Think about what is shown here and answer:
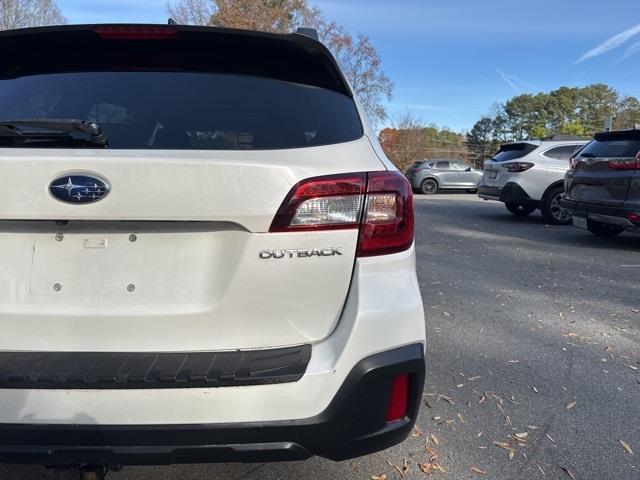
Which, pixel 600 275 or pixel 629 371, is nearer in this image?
pixel 629 371

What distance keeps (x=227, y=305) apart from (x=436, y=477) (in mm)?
1369

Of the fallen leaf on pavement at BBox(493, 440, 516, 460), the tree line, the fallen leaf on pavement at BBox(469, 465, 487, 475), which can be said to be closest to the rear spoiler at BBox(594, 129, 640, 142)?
the fallen leaf on pavement at BBox(493, 440, 516, 460)

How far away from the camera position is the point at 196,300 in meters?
1.62

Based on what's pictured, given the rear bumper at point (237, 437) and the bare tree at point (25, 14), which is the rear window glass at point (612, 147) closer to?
the rear bumper at point (237, 437)

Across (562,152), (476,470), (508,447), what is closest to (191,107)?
(476,470)

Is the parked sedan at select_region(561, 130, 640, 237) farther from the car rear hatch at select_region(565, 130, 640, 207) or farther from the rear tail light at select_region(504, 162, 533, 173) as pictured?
the rear tail light at select_region(504, 162, 533, 173)

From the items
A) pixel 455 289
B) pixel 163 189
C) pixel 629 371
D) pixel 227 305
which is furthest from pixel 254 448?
pixel 455 289

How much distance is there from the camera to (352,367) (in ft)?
5.39

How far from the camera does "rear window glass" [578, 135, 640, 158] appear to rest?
7.10 metres

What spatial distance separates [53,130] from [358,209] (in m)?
1.03

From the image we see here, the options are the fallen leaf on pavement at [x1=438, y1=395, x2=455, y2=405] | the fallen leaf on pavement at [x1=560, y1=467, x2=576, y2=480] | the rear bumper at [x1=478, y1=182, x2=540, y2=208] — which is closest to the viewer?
the fallen leaf on pavement at [x1=560, y1=467, x2=576, y2=480]

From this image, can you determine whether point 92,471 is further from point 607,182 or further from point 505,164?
point 505,164

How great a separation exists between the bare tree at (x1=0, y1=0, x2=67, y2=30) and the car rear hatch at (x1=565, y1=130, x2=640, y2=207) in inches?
1134

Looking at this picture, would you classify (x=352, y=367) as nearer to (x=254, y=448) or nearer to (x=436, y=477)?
(x=254, y=448)
